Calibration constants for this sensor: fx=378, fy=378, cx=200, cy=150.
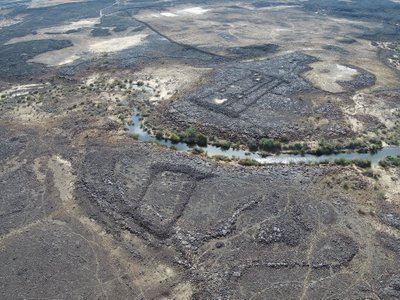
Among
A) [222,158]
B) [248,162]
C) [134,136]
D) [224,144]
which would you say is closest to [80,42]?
[134,136]

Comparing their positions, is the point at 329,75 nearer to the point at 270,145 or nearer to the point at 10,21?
the point at 270,145

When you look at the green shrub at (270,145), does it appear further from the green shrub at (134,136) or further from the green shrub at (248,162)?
the green shrub at (134,136)

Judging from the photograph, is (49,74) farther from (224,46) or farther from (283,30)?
(283,30)

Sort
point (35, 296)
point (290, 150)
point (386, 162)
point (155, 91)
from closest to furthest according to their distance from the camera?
1. point (35, 296)
2. point (386, 162)
3. point (290, 150)
4. point (155, 91)

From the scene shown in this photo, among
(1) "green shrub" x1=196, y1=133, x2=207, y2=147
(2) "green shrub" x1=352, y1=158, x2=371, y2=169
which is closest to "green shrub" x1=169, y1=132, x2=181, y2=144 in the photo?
(1) "green shrub" x1=196, y1=133, x2=207, y2=147

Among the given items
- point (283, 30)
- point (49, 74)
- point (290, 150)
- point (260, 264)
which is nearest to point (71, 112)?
point (49, 74)

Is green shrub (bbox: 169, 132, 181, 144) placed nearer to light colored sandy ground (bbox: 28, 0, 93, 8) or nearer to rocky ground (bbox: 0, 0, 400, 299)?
rocky ground (bbox: 0, 0, 400, 299)
